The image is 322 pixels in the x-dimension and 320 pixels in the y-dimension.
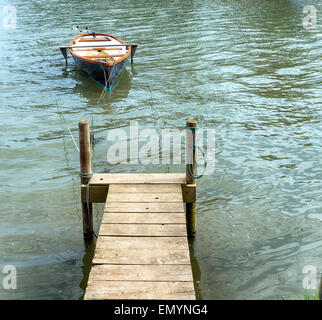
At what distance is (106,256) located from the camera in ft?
14.8

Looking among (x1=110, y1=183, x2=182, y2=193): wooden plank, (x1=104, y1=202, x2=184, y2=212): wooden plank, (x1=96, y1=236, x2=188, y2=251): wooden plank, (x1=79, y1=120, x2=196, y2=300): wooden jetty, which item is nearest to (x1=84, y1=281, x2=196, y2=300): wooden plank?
(x1=79, y1=120, x2=196, y2=300): wooden jetty

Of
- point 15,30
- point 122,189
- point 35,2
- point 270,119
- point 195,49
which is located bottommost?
point 122,189

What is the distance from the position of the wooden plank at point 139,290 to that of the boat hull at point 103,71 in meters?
9.25

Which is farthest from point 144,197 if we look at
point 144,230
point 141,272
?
point 141,272

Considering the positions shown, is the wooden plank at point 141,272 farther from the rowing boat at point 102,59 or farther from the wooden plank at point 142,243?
the rowing boat at point 102,59

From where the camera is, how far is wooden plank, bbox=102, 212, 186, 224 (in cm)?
518

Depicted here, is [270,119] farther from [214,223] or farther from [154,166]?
[214,223]

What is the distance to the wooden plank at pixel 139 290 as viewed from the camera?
393 centimetres

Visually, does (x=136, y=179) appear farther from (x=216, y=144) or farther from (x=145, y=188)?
(x=216, y=144)

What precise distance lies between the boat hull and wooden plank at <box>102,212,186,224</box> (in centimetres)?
791

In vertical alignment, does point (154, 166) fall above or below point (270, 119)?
below
